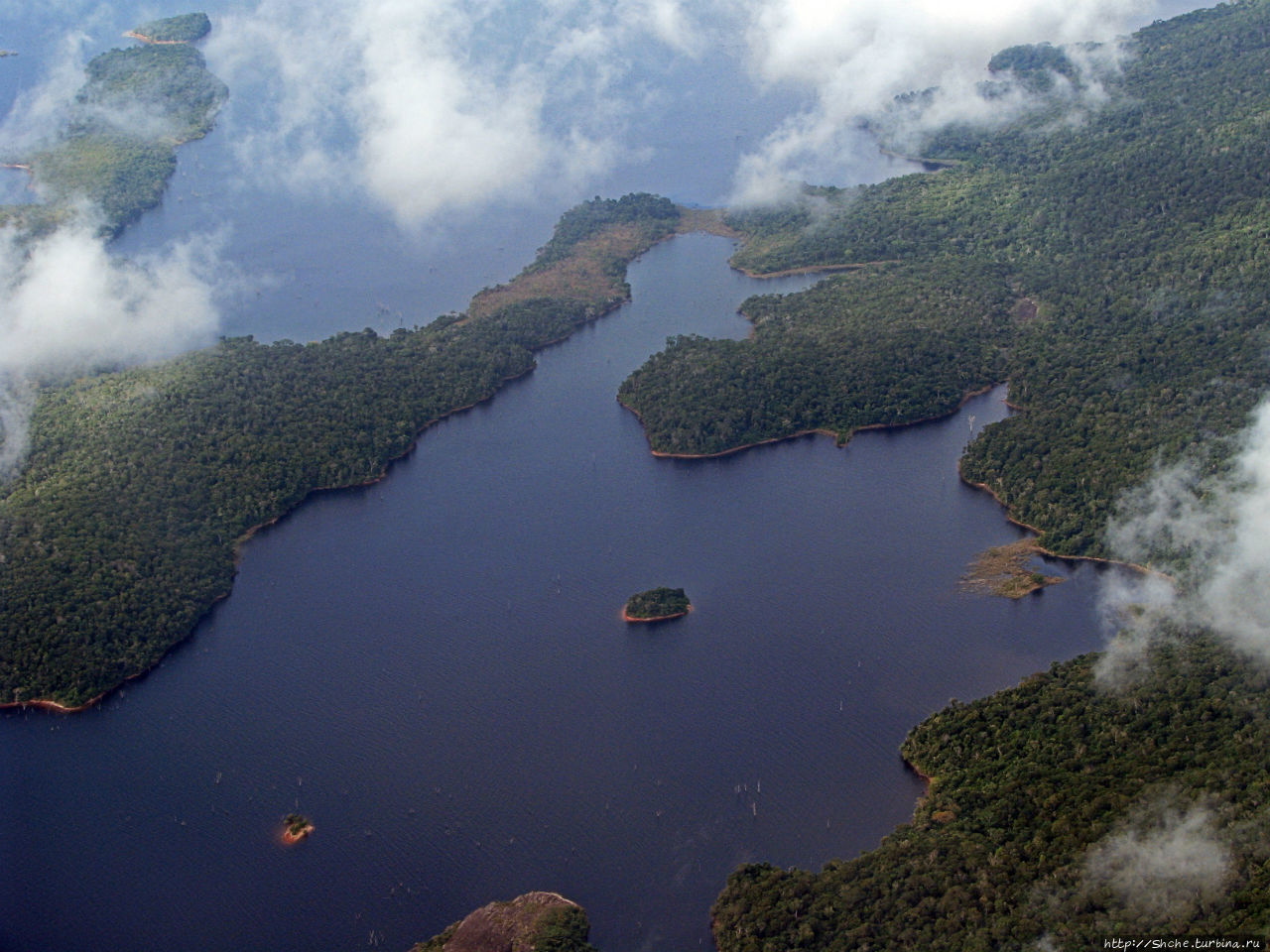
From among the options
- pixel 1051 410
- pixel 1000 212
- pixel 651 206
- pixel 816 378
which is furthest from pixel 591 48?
pixel 1051 410

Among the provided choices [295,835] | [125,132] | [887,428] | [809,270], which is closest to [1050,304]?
[887,428]

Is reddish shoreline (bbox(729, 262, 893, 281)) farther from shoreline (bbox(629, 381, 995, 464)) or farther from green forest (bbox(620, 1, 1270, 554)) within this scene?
shoreline (bbox(629, 381, 995, 464))

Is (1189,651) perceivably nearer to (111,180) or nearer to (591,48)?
(111,180)

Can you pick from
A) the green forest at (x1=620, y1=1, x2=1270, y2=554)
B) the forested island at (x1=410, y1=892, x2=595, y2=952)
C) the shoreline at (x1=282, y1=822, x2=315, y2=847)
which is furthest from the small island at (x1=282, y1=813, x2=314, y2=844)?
the green forest at (x1=620, y1=1, x2=1270, y2=554)

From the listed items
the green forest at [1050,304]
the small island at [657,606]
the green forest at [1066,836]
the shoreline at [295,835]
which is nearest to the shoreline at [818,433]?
the green forest at [1050,304]

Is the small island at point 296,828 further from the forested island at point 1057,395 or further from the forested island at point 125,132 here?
the forested island at point 125,132
